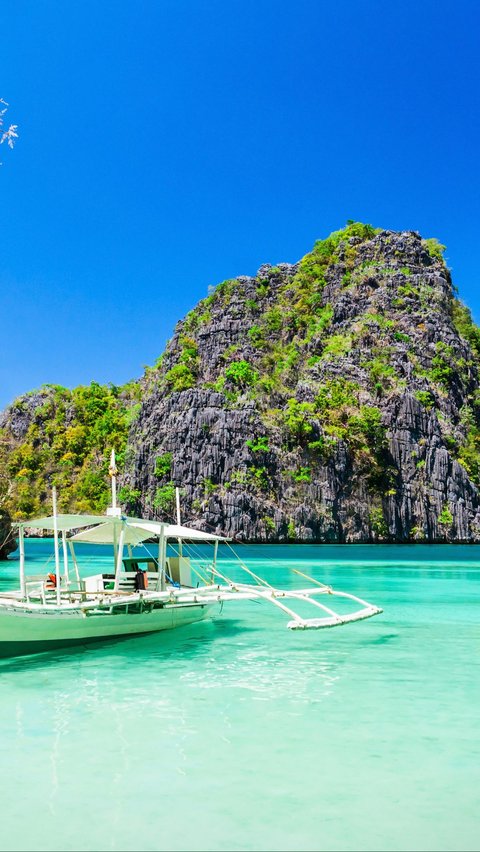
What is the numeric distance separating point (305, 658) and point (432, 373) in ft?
268

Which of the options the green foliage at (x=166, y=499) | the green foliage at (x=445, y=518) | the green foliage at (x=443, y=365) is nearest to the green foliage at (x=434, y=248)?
the green foliage at (x=443, y=365)

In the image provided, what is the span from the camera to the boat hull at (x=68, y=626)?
606 inches

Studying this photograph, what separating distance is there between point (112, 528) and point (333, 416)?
69975mm

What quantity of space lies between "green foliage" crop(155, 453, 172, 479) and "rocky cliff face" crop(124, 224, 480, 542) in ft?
0.49

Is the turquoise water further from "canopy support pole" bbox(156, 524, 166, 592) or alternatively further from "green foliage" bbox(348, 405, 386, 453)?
"green foliage" bbox(348, 405, 386, 453)

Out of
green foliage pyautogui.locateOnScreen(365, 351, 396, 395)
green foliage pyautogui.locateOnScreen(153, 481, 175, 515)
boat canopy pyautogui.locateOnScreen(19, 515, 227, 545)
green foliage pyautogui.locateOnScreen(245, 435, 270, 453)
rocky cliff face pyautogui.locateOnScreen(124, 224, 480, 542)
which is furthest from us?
green foliage pyautogui.locateOnScreen(365, 351, 396, 395)

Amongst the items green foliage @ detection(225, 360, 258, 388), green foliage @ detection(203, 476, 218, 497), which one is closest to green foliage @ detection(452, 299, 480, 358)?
green foliage @ detection(225, 360, 258, 388)

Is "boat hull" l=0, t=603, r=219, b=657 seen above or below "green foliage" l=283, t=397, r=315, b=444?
below

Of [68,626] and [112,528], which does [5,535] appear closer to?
[112,528]

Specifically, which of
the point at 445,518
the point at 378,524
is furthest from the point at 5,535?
the point at 445,518

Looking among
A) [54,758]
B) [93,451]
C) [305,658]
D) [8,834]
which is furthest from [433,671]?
[93,451]

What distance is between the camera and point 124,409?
5285 inches

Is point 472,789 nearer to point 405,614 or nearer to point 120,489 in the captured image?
point 405,614

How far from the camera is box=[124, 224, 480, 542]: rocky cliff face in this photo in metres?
84.0
